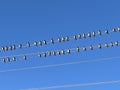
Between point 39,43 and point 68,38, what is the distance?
4437 millimetres

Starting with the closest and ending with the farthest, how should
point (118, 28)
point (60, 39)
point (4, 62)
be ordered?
point (118, 28)
point (60, 39)
point (4, 62)

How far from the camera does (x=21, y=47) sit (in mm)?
66125

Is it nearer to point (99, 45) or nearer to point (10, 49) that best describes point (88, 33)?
point (99, 45)

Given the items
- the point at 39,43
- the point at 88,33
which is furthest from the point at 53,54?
the point at 88,33

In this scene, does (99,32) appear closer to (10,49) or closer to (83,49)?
(83,49)

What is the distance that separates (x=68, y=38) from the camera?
62.7 metres

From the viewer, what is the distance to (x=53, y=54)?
6512 cm

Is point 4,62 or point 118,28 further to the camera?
point 4,62

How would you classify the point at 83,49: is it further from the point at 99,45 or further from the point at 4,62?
the point at 4,62

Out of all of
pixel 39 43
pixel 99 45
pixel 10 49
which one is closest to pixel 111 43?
pixel 99 45

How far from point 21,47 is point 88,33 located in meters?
10.1

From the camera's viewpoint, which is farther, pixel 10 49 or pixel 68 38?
pixel 10 49

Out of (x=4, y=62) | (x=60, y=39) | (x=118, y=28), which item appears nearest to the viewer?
(x=118, y=28)

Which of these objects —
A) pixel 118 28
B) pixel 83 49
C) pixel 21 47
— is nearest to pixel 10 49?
pixel 21 47
